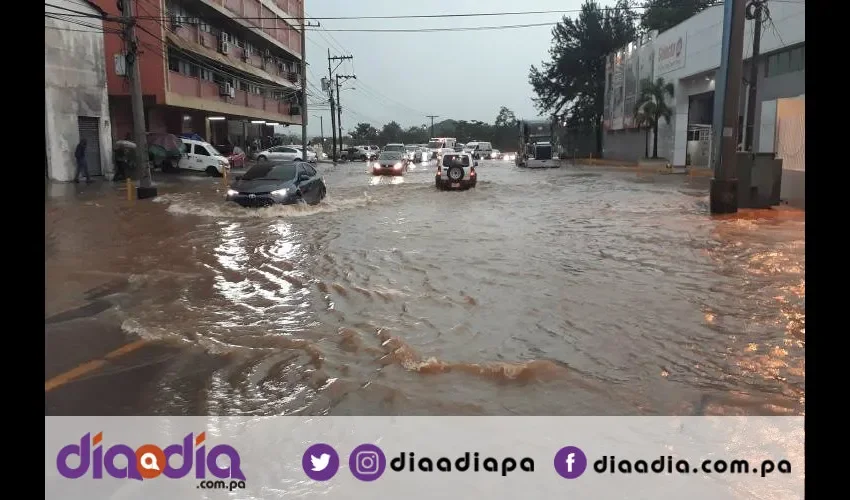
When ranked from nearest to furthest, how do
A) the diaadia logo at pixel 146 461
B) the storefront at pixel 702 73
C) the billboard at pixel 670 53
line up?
the diaadia logo at pixel 146 461 → the storefront at pixel 702 73 → the billboard at pixel 670 53

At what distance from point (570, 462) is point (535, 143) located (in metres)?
42.7

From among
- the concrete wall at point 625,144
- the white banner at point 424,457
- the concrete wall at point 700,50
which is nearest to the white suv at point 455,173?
the concrete wall at point 700,50

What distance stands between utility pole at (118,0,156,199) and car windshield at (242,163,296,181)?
15.6ft

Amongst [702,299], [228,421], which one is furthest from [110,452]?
[702,299]

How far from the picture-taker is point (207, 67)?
3484 centimetres

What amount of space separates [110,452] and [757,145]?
2824 cm

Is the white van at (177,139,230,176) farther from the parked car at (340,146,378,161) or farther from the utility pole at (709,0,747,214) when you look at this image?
the parked car at (340,146,378,161)

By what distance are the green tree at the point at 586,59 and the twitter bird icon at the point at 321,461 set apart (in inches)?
2148

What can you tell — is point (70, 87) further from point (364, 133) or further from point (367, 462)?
point (364, 133)

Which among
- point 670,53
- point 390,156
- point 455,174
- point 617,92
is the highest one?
point 670,53

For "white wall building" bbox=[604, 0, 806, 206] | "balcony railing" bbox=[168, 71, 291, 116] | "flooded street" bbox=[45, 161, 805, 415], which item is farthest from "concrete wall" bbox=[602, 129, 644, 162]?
"flooded street" bbox=[45, 161, 805, 415]

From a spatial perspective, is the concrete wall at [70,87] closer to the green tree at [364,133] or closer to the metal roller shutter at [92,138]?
the metal roller shutter at [92,138]

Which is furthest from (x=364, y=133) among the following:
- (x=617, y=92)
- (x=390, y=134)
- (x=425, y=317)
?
(x=425, y=317)

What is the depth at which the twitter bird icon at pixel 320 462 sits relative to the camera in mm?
3771
